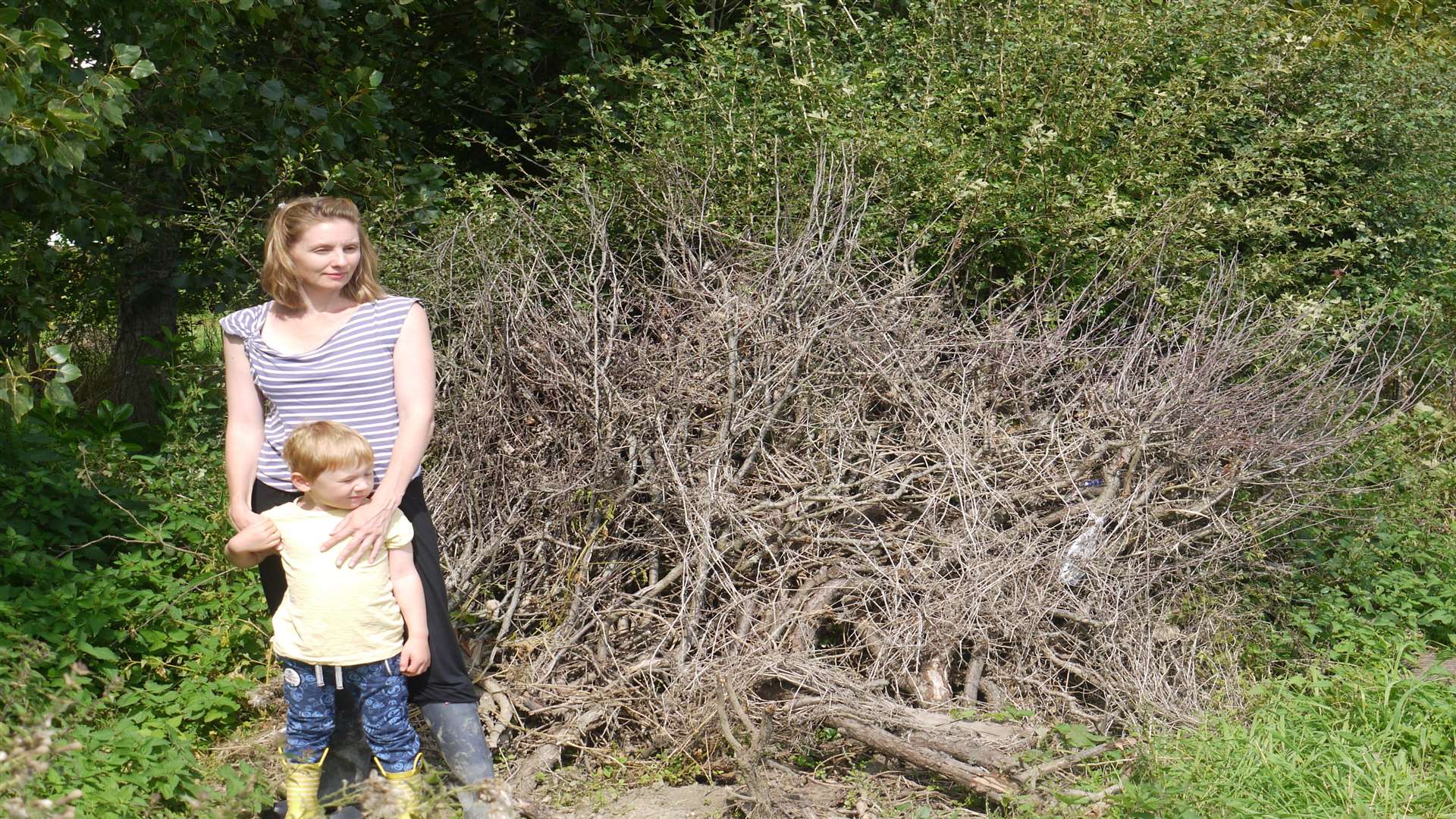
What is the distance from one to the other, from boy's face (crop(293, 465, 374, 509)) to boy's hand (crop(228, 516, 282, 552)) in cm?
13

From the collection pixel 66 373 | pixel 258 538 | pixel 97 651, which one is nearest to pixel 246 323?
pixel 258 538

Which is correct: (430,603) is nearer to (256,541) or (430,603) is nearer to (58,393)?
(256,541)

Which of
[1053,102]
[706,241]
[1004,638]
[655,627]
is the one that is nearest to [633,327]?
[706,241]

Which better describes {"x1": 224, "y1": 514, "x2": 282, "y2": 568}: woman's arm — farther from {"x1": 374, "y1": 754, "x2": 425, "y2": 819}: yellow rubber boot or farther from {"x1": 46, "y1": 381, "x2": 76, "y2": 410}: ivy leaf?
{"x1": 46, "y1": 381, "x2": 76, "y2": 410}: ivy leaf

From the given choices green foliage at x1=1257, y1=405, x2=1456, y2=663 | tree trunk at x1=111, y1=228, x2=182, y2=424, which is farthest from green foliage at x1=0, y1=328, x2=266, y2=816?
green foliage at x1=1257, y1=405, x2=1456, y2=663

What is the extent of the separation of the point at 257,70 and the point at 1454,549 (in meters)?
6.06

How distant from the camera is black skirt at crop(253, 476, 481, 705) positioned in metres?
3.32

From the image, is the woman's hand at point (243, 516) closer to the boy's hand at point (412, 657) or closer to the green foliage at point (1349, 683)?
the boy's hand at point (412, 657)

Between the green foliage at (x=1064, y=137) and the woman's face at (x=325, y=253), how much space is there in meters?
2.36

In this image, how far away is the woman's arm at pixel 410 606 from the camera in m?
3.22

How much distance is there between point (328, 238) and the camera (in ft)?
10.4

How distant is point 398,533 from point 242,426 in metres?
0.51

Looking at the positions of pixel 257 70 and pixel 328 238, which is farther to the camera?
pixel 257 70

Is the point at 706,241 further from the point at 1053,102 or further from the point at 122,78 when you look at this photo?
the point at 122,78
